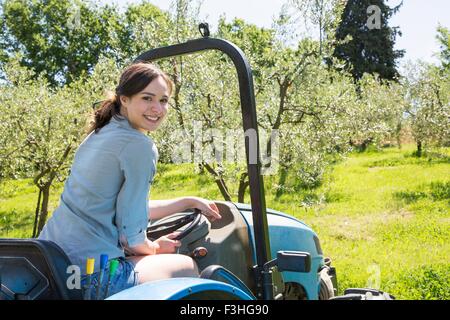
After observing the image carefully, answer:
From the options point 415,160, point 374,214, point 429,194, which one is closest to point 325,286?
point 374,214

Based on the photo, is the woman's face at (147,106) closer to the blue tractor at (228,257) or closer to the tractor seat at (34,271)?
the blue tractor at (228,257)

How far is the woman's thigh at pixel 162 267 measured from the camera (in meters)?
2.10

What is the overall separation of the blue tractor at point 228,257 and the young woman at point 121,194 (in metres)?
0.13

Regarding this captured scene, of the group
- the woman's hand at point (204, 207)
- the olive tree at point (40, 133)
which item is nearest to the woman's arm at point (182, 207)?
the woman's hand at point (204, 207)

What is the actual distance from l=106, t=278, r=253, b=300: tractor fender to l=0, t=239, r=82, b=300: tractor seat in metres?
0.24

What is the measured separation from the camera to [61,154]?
8.57 m

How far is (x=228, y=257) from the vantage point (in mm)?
2576

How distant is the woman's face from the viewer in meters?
2.22

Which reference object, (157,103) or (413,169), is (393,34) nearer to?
(413,169)

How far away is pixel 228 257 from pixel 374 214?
706 centimetres

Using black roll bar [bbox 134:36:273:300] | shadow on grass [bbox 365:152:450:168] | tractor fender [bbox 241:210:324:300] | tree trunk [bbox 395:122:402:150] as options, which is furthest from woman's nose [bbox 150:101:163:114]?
tree trunk [bbox 395:122:402:150]

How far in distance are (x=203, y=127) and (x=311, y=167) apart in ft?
4.11
